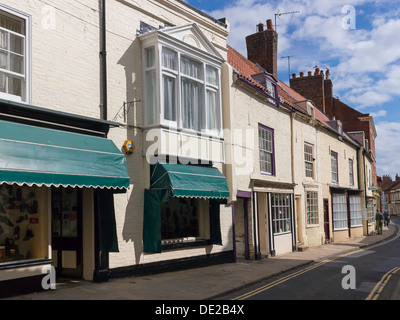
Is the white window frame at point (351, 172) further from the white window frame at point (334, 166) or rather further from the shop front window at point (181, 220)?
the shop front window at point (181, 220)

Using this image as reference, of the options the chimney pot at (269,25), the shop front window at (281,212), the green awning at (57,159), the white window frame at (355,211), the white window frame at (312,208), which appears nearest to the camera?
the green awning at (57,159)

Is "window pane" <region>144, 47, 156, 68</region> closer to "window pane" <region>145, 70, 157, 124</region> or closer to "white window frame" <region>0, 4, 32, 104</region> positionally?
"window pane" <region>145, 70, 157, 124</region>

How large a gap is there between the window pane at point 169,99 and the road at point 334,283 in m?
5.21

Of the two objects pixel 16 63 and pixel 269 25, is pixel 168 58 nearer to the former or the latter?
pixel 16 63

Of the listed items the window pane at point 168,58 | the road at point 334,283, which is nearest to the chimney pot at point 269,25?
the window pane at point 168,58

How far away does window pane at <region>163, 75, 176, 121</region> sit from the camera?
12453mm

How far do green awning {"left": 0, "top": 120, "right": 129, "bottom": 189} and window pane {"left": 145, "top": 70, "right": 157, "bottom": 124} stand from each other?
1.94 m

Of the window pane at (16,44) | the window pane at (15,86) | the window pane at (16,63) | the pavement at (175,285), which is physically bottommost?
the pavement at (175,285)

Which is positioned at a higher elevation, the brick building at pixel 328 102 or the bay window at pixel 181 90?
the brick building at pixel 328 102

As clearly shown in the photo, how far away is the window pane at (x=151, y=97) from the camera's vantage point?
480 inches

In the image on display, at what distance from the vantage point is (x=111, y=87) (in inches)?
445
